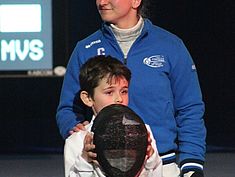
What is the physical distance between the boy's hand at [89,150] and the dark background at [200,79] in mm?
7203

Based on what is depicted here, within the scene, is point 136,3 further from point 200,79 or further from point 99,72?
point 200,79

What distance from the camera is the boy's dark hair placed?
308cm

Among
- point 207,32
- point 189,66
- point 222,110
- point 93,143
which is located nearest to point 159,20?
point 207,32

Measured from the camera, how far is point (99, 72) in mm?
3092

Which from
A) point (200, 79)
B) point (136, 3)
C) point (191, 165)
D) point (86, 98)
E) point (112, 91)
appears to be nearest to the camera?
point (112, 91)

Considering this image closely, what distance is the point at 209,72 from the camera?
10.8 m

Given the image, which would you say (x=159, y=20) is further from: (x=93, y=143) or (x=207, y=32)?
(x=93, y=143)

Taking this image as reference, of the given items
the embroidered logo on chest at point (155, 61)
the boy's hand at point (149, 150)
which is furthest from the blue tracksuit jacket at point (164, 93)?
the boy's hand at point (149, 150)

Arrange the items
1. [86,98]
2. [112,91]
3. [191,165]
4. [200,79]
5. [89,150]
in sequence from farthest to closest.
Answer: [200,79]
[191,165]
[86,98]
[112,91]
[89,150]

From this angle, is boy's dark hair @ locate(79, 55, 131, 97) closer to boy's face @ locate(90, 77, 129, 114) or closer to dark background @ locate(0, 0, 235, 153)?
boy's face @ locate(90, 77, 129, 114)

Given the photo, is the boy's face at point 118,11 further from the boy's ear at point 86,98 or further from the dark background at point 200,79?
the dark background at point 200,79

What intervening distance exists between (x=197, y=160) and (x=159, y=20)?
688cm

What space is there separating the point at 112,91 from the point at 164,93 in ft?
1.56

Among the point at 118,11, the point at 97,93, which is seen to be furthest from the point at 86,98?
the point at 118,11
